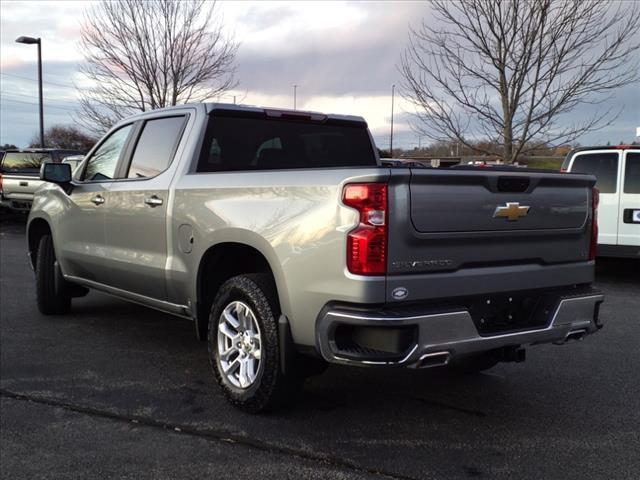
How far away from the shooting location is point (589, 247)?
13.3 ft

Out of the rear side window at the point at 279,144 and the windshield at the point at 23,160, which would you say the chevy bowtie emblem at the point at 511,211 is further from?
the windshield at the point at 23,160

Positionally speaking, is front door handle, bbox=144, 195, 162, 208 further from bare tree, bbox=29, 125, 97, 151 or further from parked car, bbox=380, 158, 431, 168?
bare tree, bbox=29, 125, 97, 151

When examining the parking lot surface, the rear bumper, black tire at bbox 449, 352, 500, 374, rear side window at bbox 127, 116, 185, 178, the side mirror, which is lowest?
the parking lot surface

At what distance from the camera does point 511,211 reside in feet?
11.6

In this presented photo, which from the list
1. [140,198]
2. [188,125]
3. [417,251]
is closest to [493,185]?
[417,251]

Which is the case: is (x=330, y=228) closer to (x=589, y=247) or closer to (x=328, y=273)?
(x=328, y=273)

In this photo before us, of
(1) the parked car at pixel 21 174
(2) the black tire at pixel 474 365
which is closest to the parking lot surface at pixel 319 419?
(2) the black tire at pixel 474 365

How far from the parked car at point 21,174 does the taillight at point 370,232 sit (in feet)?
42.8

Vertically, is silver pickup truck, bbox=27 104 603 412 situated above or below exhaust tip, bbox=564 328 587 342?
above

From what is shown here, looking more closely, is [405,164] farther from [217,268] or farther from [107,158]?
[107,158]

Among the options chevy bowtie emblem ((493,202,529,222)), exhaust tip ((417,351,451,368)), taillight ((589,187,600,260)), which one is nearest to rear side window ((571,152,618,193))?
taillight ((589,187,600,260))

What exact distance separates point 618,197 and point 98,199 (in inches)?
274

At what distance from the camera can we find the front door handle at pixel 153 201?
15.4 ft

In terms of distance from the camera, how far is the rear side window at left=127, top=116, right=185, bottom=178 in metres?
4.86
